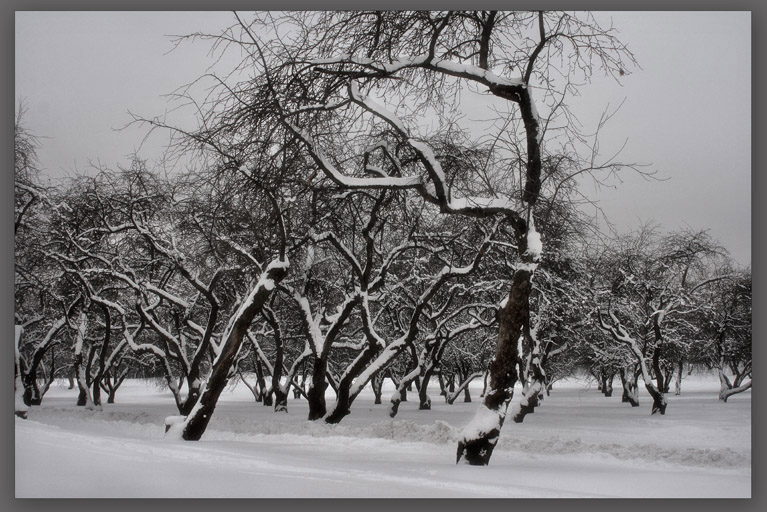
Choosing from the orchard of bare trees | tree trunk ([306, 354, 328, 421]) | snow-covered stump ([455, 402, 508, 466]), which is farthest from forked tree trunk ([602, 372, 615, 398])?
snow-covered stump ([455, 402, 508, 466])

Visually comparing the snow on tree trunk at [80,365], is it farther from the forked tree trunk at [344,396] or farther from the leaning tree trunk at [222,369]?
the leaning tree trunk at [222,369]

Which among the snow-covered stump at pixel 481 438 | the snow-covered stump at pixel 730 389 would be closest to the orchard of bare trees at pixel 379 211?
the snow-covered stump at pixel 481 438

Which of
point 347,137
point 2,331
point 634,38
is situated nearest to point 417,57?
point 347,137

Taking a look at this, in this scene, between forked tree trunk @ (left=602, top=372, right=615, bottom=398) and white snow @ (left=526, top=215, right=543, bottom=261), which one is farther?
forked tree trunk @ (left=602, top=372, right=615, bottom=398)

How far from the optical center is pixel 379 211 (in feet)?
39.8

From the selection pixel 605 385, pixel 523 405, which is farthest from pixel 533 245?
pixel 605 385

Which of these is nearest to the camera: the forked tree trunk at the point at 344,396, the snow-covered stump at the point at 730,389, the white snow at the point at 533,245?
the white snow at the point at 533,245

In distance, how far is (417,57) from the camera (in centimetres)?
696

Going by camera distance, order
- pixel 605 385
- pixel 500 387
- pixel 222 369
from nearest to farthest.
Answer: pixel 500 387
pixel 222 369
pixel 605 385

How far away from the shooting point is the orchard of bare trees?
686 centimetres

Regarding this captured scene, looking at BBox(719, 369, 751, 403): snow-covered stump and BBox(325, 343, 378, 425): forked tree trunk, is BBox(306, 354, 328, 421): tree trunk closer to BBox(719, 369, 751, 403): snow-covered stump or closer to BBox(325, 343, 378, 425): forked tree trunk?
BBox(325, 343, 378, 425): forked tree trunk

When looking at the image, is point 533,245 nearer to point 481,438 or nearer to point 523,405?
point 481,438

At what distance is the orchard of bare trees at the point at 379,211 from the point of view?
6859mm

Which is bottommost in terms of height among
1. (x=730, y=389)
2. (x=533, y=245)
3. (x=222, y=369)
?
(x=730, y=389)
